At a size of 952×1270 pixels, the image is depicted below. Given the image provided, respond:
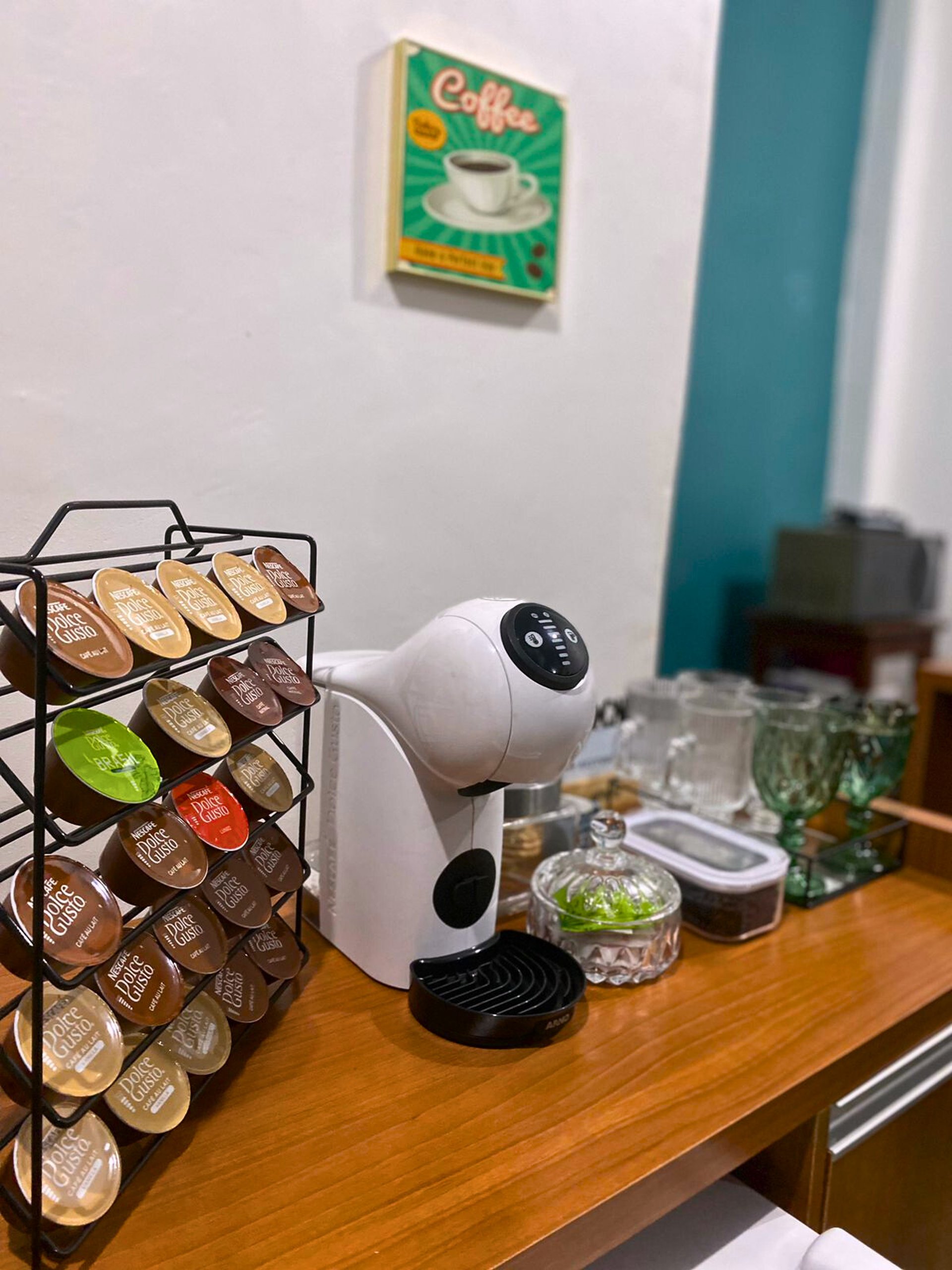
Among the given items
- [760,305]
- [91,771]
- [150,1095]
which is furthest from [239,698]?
[760,305]

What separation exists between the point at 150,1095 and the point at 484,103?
41.9 inches

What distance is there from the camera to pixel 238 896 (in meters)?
0.73

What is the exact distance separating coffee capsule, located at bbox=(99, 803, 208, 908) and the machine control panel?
0.90 ft

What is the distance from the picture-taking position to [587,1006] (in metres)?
0.86

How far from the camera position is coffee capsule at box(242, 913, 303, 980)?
2.61 feet

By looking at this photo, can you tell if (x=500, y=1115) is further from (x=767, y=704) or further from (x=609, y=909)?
(x=767, y=704)

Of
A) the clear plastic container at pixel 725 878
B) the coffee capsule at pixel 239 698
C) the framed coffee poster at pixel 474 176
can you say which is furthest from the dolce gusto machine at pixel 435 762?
the framed coffee poster at pixel 474 176

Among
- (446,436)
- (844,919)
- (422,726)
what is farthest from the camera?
(446,436)

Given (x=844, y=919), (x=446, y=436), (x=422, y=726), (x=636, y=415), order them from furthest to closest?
(x=636, y=415)
(x=446, y=436)
(x=844, y=919)
(x=422, y=726)

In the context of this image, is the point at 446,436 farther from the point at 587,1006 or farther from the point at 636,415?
the point at 587,1006

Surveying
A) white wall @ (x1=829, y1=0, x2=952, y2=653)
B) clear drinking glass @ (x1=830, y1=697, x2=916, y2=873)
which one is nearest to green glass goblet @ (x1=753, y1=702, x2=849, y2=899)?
clear drinking glass @ (x1=830, y1=697, x2=916, y2=873)

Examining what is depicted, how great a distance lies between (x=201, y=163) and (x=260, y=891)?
70 cm

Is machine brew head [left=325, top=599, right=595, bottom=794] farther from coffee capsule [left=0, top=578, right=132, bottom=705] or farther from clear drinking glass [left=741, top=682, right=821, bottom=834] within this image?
clear drinking glass [left=741, top=682, right=821, bottom=834]

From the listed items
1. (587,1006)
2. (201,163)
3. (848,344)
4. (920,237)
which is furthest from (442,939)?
(920,237)
